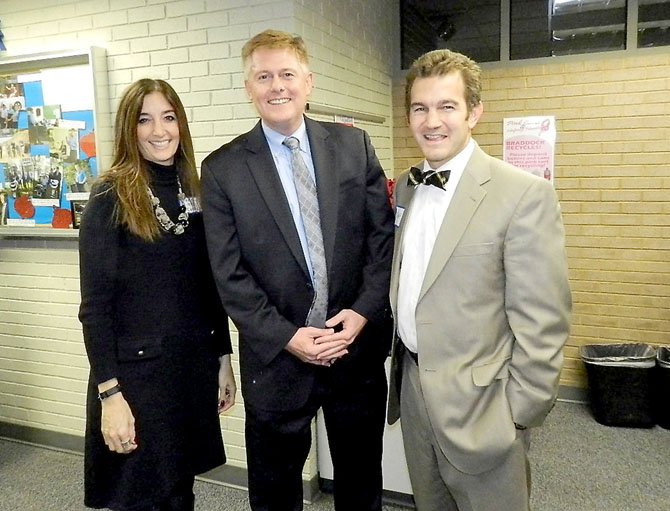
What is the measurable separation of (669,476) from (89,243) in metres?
3.10

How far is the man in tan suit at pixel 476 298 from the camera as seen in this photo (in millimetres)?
1542

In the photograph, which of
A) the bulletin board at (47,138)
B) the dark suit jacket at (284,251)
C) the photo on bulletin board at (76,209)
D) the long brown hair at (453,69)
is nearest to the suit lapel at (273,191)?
the dark suit jacket at (284,251)

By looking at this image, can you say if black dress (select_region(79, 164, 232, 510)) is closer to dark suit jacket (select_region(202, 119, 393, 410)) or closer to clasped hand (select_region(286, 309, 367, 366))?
dark suit jacket (select_region(202, 119, 393, 410))

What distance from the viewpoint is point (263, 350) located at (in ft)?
5.92

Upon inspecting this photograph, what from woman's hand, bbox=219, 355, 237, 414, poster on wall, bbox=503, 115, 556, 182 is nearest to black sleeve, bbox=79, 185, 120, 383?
woman's hand, bbox=219, 355, 237, 414

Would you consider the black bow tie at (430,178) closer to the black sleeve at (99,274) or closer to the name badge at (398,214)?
the name badge at (398,214)

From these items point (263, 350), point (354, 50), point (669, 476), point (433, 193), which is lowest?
point (669, 476)

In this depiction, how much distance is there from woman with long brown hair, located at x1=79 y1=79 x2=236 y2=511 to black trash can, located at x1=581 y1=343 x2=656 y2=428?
2.84 m

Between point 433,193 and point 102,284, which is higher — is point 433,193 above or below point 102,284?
above

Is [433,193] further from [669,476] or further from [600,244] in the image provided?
[600,244]

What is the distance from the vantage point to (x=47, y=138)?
10.7 ft

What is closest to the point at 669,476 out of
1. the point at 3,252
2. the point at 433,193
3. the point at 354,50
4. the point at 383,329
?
the point at 383,329

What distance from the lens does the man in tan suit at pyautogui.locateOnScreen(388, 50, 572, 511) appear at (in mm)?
1542

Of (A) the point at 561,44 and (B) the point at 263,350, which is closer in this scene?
(B) the point at 263,350
